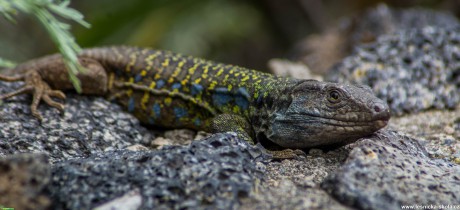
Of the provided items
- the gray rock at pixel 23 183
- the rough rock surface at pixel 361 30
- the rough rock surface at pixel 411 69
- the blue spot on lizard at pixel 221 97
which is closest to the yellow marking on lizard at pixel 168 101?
the blue spot on lizard at pixel 221 97

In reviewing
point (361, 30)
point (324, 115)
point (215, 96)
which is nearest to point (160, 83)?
point (215, 96)

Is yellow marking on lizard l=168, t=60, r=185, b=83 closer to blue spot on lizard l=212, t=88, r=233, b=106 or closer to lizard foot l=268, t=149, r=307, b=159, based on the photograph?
blue spot on lizard l=212, t=88, r=233, b=106

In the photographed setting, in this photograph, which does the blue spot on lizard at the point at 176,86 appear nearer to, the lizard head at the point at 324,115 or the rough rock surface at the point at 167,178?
the lizard head at the point at 324,115

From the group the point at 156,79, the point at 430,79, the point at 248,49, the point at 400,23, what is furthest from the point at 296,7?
the point at 156,79

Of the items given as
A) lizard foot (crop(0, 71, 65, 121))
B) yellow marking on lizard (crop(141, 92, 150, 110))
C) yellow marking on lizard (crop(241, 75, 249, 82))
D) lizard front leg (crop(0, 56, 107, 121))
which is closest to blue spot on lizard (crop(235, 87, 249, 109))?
yellow marking on lizard (crop(241, 75, 249, 82))

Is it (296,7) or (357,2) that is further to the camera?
(296,7)

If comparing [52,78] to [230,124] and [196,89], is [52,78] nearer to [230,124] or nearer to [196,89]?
[196,89]

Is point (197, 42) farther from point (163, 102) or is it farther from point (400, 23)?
point (163, 102)
